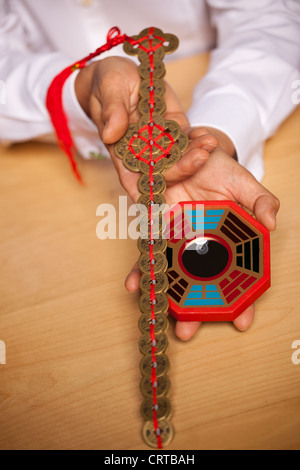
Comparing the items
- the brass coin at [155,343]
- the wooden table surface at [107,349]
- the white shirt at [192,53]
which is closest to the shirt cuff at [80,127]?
the white shirt at [192,53]

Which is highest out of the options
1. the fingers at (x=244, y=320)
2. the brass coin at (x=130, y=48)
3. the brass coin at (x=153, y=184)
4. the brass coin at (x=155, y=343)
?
the brass coin at (x=130, y=48)

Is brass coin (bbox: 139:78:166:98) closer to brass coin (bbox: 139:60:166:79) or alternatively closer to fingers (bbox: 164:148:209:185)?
brass coin (bbox: 139:60:166:79)

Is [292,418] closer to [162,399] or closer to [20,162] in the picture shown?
[162,399]

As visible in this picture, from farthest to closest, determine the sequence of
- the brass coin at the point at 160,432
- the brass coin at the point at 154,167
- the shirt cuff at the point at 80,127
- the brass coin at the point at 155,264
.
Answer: the shirt cuff at the point at 80,127 < the brass coin at the point at 154,167 < the brass coin at the point at 155,264 < the brass coin at the point at 160,432

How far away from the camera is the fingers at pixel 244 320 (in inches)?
24.6

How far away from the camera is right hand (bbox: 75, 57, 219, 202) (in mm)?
751

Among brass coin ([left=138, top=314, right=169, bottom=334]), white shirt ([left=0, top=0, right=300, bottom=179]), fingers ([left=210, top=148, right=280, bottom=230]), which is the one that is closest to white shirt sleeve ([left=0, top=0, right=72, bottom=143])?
white shirt ([left=0, top=0, right=300, bottom=179])

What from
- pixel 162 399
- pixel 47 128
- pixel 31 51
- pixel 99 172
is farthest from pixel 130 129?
pixel 31 51

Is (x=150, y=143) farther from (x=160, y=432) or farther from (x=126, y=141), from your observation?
(x=160, y=432)

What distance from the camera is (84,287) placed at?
74cm

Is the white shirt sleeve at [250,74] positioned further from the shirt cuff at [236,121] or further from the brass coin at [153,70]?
the brass coin at [153,70]

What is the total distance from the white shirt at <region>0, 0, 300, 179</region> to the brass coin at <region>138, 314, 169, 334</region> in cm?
37

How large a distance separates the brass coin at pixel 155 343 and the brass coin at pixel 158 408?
58mm

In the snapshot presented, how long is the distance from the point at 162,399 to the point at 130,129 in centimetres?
45
